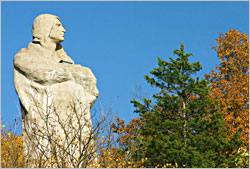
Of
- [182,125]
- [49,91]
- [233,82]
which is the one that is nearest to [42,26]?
[49,91]

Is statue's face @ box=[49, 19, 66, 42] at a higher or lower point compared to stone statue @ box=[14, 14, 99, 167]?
higher

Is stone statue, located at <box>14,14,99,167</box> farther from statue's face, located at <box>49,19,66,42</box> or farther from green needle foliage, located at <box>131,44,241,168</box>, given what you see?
green needle foliage, located at <box>131,44,241,168</box>

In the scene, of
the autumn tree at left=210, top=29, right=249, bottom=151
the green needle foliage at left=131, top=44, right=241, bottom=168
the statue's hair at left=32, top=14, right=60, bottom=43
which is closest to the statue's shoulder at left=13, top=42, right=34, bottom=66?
the statue's hair at left=32, top=14, right=60, bottom=43

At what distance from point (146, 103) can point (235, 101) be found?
4.90 meters

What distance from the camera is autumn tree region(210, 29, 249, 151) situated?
2497 centimetres

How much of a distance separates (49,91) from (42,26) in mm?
1700

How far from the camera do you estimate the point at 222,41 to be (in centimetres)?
2848

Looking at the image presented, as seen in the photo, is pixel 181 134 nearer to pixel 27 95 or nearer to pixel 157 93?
pixel 157 93

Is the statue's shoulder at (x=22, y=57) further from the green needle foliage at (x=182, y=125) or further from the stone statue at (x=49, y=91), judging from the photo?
the green needle foliage at (x=182, y=125)

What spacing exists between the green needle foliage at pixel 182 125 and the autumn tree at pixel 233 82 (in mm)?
2252

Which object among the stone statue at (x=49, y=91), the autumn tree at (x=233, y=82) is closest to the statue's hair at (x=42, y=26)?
the stone statue at (x=49, y=91)

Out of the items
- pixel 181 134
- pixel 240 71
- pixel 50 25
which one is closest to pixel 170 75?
pixel 181 134

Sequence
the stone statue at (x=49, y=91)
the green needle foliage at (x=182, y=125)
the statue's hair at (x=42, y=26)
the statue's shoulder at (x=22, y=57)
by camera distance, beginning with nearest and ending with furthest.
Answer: the stone statue at (x=49, y=91) → the statue's shoulder at (x=22, y=57) → the statue's hair at (x=42, y=26) → the green needle foliage at (x=182, y=125)

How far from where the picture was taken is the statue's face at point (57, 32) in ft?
50.4
